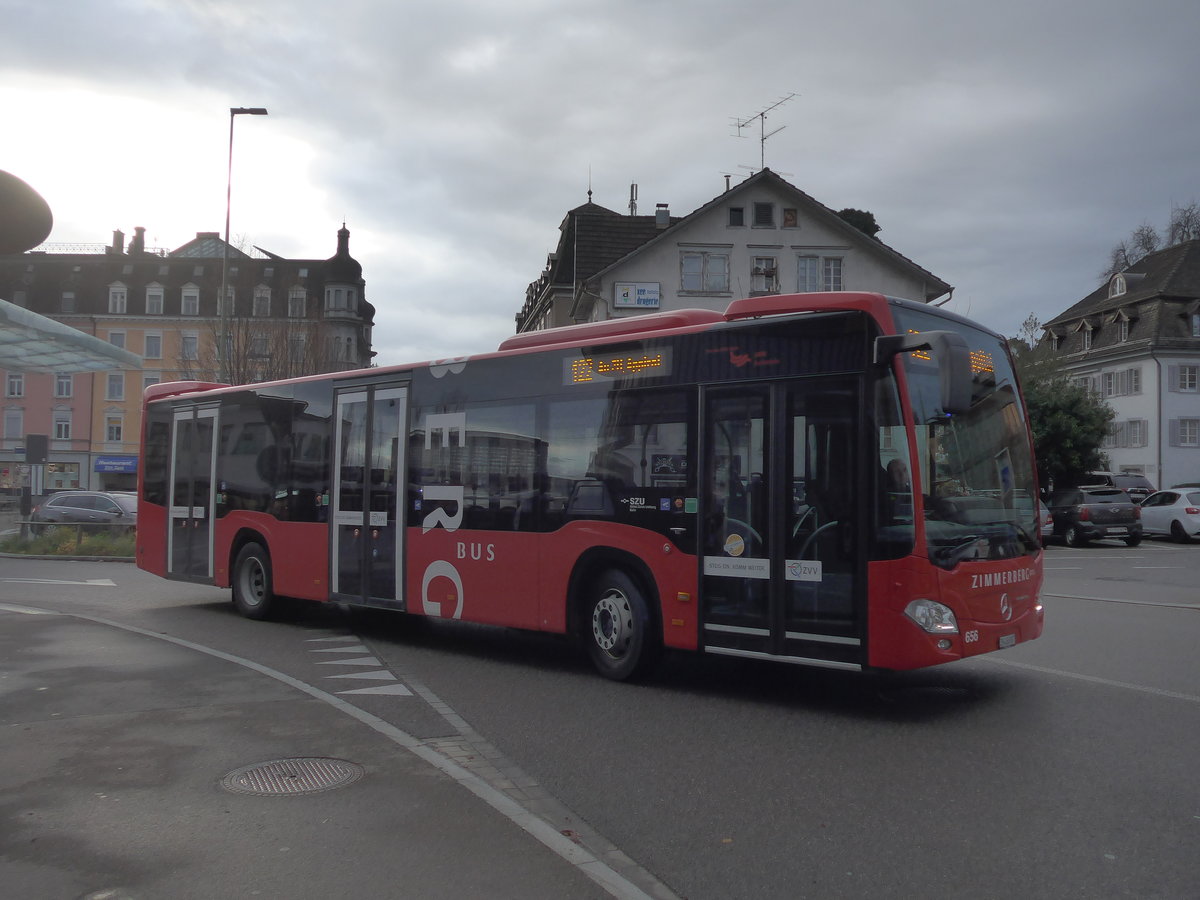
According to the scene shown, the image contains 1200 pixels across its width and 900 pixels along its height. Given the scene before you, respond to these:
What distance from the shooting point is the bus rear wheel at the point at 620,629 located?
356 inches

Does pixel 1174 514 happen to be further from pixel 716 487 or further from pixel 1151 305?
pixel 1151 305

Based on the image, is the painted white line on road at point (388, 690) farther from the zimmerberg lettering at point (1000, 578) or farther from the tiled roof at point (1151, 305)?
the tiled roof at point (1151, 305)

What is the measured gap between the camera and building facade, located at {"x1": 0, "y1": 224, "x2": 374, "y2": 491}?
75.8 meters

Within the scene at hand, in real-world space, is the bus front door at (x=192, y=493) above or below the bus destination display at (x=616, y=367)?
below

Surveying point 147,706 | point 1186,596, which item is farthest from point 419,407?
point 1186,596

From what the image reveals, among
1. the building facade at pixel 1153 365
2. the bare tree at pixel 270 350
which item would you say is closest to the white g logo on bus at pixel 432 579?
the bare tree at pixel 270 350

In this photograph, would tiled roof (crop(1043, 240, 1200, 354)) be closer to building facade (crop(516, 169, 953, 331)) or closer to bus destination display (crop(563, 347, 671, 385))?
building facade (crop(516, 169, 953, 331))

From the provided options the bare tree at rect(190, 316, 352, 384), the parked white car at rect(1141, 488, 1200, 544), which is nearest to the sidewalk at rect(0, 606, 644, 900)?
the bare tree at rect(190, 316, 352, 384)

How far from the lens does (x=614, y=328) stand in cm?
986

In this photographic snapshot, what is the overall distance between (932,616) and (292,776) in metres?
4.21

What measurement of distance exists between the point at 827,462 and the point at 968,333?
1.76 metres

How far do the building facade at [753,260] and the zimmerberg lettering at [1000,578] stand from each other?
127 ft

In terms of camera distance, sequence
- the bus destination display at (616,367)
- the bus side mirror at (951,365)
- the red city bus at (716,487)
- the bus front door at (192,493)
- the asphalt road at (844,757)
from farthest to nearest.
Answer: the bus front door at (192,493)
the bus destination display at (616,367)
the red city bus at (716,487)
the bus side mirror at (951,365)
the asphalt road at (844,757)

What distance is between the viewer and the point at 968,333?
8.68 metres
